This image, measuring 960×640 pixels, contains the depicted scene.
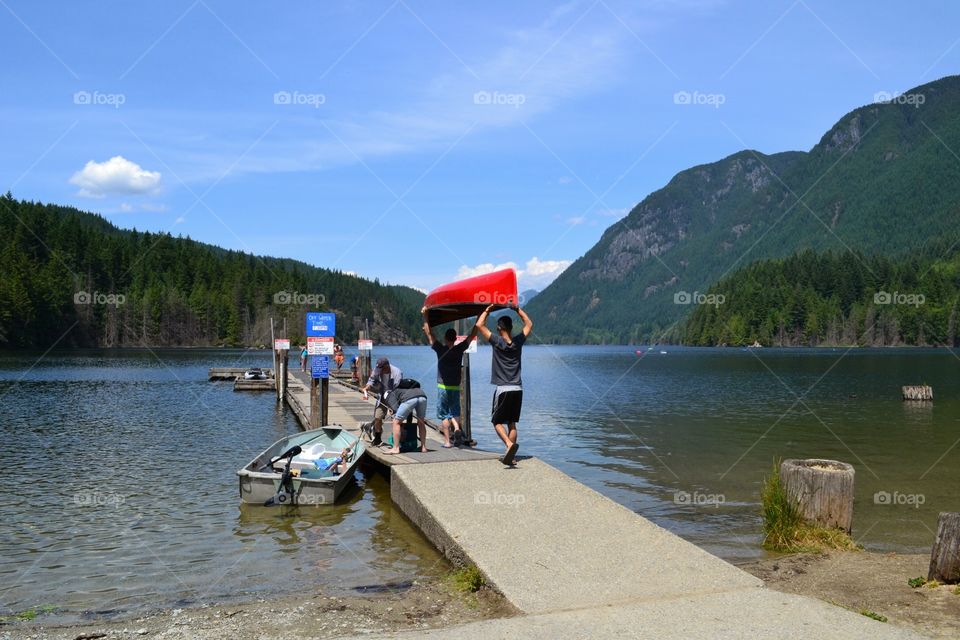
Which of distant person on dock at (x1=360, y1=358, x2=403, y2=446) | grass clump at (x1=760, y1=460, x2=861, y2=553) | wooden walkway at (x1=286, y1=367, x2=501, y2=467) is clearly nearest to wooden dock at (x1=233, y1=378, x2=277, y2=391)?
wooden walkway at (x1=286, y1=367, x2=501, y2=467)

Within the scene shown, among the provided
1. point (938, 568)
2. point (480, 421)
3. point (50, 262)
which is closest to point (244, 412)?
point (480, 421)

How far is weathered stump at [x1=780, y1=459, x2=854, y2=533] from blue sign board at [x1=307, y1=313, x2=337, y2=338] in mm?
15466

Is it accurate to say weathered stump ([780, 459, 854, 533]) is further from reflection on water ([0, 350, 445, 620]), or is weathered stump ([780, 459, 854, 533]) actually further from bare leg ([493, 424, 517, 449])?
reflection on water ([0, 350, 445, 620])

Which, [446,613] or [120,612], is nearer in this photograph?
[446,613]

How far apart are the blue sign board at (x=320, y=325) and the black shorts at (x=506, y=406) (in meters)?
11.1

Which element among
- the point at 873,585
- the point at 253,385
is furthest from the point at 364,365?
the point at 873,585

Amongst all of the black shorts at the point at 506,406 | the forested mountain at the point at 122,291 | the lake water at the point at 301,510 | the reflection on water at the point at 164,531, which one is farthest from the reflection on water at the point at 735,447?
the forested mountain at the point at 122,291

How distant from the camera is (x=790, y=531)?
10125 mm

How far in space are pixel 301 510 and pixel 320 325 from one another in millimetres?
9783

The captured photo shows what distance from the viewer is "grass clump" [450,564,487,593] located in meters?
8.02

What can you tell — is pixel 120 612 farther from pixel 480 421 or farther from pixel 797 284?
pixel 797 284

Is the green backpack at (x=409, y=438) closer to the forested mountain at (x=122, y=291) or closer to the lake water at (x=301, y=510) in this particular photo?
the lake water at (x=301, y=510)

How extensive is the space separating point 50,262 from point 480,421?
129669 millimetres

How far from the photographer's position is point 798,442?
24469 mm
